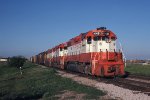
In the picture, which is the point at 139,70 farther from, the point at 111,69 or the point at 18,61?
the point at 18,61

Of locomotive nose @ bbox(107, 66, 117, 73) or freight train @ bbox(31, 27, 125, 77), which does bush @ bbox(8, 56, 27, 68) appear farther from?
locomotive nose @ bbox(107, 66, 117, 73)

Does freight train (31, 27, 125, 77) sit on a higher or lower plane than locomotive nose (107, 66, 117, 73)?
higher

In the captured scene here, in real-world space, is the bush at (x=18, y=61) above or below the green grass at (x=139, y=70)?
above

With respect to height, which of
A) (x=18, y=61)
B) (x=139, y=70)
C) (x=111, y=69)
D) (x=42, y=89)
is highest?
(x=18, y=61)

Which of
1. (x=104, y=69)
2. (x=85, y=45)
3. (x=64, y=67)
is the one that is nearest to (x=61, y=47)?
(x=64, y=67)

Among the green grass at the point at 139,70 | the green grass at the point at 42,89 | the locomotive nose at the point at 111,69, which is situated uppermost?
the locomotive nose at the point at 111,69

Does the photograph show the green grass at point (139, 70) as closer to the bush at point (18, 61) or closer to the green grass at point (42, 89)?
the green grass at point (42, 89)

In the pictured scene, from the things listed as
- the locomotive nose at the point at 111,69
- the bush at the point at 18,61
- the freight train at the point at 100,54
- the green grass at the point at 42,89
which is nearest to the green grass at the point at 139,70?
the freight train at the point at 100,54

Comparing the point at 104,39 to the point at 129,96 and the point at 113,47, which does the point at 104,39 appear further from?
the point at 129,96

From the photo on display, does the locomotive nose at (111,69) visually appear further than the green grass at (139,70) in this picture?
No

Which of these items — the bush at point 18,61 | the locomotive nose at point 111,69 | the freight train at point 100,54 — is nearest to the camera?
the locomotive nose at point 111,69

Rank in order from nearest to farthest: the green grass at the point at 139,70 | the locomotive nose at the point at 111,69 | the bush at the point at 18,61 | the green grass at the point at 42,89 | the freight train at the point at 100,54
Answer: the green grass at the point at 42,89 < the locomotive nose at the point at 111,69 < the freight train at the point at 100,54 < the green grass at the point at 139,70 < the bush at the point at 18,61

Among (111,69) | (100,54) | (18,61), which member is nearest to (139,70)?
(100,54)

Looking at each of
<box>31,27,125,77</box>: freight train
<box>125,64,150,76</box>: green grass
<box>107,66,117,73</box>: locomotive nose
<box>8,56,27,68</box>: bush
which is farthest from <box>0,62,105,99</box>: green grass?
<box>8,56,27,68</box>: bush
